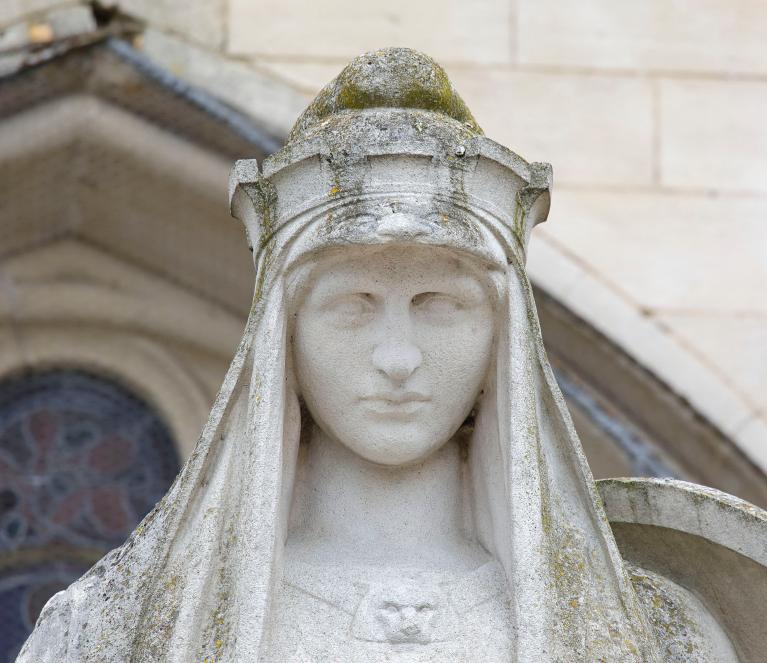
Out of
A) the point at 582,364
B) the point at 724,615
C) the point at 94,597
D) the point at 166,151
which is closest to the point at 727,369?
the point at 582,364

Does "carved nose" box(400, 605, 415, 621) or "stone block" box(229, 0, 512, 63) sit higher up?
"stone block" box(229, 0, 512, 63)

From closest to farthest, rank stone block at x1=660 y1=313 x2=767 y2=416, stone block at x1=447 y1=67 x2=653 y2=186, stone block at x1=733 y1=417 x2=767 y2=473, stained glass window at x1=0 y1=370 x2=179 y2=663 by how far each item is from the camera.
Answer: stone block at x1=733 y1=417 x2=767 y2=473
stone block at x1=660 y1=313 x2=767 y2=416
stone block at x1=447 y1=67 x2=653 y2=186
stained glass window at x1=0 y1=370 x2=179 y2=663

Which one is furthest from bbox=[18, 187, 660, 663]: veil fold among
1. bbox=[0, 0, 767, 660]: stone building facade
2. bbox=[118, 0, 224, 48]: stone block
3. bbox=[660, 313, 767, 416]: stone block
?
bbox=[118, 0, 224, 48]: stone block

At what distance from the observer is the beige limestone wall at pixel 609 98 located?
6035 mm

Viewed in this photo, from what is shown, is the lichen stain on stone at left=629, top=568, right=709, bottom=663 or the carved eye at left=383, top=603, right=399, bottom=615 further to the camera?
the lichen stain on stone at left=629, top=568, right=709, bottom=663

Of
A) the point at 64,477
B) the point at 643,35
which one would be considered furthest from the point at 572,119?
the point at 64,477

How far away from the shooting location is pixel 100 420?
6.71 meters

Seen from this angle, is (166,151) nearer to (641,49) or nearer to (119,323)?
(119,323)

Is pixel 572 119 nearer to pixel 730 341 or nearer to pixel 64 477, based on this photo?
pixel 730 341

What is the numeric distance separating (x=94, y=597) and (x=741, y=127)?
12.3 ft

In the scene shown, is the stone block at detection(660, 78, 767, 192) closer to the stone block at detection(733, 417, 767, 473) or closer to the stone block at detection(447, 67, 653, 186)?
the stone block at detection(447, 67, 653, 186)

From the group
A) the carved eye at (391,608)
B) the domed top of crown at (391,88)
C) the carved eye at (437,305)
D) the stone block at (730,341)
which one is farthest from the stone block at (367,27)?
the carved eye at (391,608)

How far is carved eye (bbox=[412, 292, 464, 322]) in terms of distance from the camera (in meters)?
2.94

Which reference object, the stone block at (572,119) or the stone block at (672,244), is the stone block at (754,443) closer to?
the stone block at (672,244)
